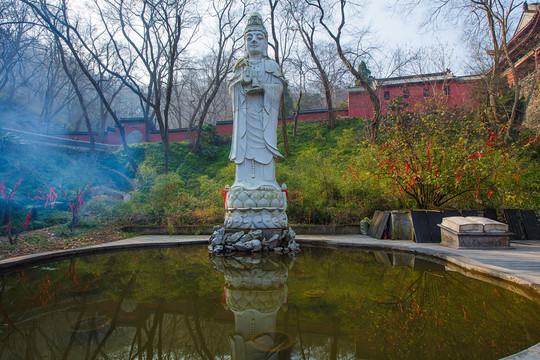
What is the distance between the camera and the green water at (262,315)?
222 cm

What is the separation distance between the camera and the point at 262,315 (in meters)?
2.84

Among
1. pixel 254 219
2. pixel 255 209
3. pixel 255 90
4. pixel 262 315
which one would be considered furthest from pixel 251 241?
pixel 262 315

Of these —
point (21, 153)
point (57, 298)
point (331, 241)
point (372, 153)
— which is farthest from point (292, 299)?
point (21, 153)

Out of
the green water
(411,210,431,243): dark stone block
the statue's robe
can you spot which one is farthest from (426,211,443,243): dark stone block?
the statue's robe

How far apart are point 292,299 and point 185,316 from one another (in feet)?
3.43

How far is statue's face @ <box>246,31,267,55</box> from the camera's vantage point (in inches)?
285

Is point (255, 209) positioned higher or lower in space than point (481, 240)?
higher

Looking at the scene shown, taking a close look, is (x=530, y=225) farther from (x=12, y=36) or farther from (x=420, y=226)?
(x=12, y=36)

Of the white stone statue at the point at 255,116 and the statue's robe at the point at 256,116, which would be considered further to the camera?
the statue's robe at the point at 256,116

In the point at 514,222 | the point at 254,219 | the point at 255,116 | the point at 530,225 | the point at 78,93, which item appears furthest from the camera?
the point at 78,93

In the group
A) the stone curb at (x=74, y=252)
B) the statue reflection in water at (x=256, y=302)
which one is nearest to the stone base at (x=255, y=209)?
the statue reflection in water at (x=256, y=302)

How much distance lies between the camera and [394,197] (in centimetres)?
995

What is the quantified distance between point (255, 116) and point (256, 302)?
15.8 ft

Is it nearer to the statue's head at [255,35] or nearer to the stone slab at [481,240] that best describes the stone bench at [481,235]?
the stone slab at [481,240]
